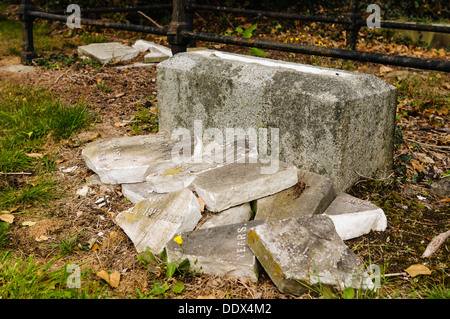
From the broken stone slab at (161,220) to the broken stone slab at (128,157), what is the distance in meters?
0.32

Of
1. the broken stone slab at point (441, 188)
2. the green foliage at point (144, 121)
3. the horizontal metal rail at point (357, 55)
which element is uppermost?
the horizontal metal rail at point (357, 55)

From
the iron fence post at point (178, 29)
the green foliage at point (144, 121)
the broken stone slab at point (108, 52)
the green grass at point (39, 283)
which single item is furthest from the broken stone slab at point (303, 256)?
the broken stone slab at point (108, 52)

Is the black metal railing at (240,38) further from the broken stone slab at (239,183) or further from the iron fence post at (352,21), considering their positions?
the broken stone slab at (239,183)

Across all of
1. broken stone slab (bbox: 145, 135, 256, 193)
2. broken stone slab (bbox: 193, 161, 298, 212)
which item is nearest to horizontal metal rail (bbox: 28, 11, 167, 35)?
broken stone slab (bbox: 145, 135, 256, 193)

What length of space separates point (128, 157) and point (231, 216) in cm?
79

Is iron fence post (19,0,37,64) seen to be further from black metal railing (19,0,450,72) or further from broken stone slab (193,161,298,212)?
broken stone slab (193,161,298,212)

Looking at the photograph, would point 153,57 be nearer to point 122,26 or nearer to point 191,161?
point 122,26

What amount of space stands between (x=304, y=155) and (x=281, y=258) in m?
0.74

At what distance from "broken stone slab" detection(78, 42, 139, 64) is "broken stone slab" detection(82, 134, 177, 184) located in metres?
2.49

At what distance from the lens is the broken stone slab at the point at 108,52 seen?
16.4ft

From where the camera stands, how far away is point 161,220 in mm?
2061

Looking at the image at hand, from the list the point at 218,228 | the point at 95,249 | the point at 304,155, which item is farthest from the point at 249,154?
the point at 95,249

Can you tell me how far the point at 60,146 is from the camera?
3.12 metres

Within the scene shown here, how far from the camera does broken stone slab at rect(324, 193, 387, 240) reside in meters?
2.08
